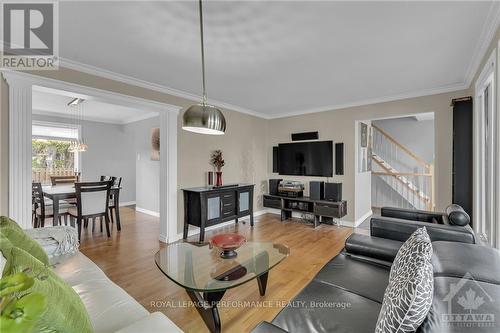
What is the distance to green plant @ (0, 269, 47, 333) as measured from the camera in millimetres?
406

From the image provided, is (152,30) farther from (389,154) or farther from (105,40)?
(389,154)

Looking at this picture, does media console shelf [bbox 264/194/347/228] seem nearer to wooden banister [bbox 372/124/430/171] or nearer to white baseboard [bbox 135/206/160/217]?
white baseboard [bbox 135/206/160/217]

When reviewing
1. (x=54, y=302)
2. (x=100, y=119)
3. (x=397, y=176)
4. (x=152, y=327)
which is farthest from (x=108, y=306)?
→ (x=397, y=176)

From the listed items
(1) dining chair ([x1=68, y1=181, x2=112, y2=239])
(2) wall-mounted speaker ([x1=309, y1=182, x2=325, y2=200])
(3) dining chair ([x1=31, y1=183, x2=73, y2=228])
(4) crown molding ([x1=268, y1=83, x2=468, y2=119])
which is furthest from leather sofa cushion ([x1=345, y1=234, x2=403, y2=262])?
(3) dining chair ([x1=31, y1=183, x2=73, y2=228])

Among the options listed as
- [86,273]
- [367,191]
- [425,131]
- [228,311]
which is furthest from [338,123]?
[86,273]

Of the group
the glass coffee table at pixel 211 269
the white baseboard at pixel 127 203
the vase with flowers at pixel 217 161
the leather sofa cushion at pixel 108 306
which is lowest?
the white baseboard at pixel 127 203

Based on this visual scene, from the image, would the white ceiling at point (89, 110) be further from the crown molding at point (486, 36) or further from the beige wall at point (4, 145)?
the crown molding at point (486, 36)

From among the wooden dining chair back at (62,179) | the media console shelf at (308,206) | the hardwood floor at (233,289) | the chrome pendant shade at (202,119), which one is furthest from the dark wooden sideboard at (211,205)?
the wooden dining chair back at (62,179)

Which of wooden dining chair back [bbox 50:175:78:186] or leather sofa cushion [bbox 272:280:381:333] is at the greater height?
wooden dining chair back [bbox 50:175:78:186]

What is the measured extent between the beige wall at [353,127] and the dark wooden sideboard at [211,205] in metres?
1.70

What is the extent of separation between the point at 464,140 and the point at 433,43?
1549mm

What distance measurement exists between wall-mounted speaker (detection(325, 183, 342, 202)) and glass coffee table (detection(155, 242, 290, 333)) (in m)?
2.55

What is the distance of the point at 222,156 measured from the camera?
182 inches

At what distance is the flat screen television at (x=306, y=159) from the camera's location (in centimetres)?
470
